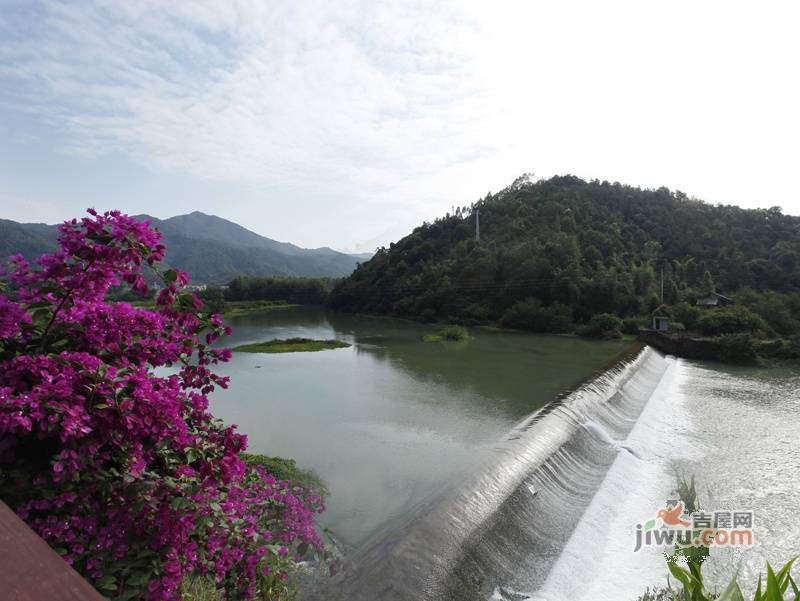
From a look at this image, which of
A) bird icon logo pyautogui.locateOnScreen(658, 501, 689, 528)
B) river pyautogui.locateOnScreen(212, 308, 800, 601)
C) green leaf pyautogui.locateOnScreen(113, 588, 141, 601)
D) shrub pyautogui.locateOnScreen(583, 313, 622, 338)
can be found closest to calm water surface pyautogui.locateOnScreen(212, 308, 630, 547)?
river pyautogui.locateOnScreen(212, 308, 800, 601)

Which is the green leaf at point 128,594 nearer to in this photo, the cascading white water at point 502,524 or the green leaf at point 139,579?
the green leaf at point 139,579

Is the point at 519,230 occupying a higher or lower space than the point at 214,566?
higher

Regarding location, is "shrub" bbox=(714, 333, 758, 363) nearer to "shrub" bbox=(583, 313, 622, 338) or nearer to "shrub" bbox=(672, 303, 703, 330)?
"shrub" bbox=(672, 303, 703, 330)

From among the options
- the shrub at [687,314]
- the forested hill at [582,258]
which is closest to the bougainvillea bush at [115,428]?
the shrub at [687,314]

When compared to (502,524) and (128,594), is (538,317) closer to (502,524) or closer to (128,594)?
(502,524)

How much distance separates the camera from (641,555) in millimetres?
4961

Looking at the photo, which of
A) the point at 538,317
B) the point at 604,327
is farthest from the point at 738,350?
the point at 538,317

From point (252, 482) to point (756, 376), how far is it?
55.5ft

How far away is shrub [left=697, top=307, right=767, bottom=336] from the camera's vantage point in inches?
811

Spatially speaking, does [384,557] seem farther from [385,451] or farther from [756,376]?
[756,376]

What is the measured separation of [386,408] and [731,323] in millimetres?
16897

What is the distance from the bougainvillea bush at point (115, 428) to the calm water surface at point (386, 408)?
11.4 ft

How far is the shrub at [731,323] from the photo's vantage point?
811 inches

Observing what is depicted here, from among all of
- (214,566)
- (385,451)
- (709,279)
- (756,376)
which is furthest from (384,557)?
(709,279)
